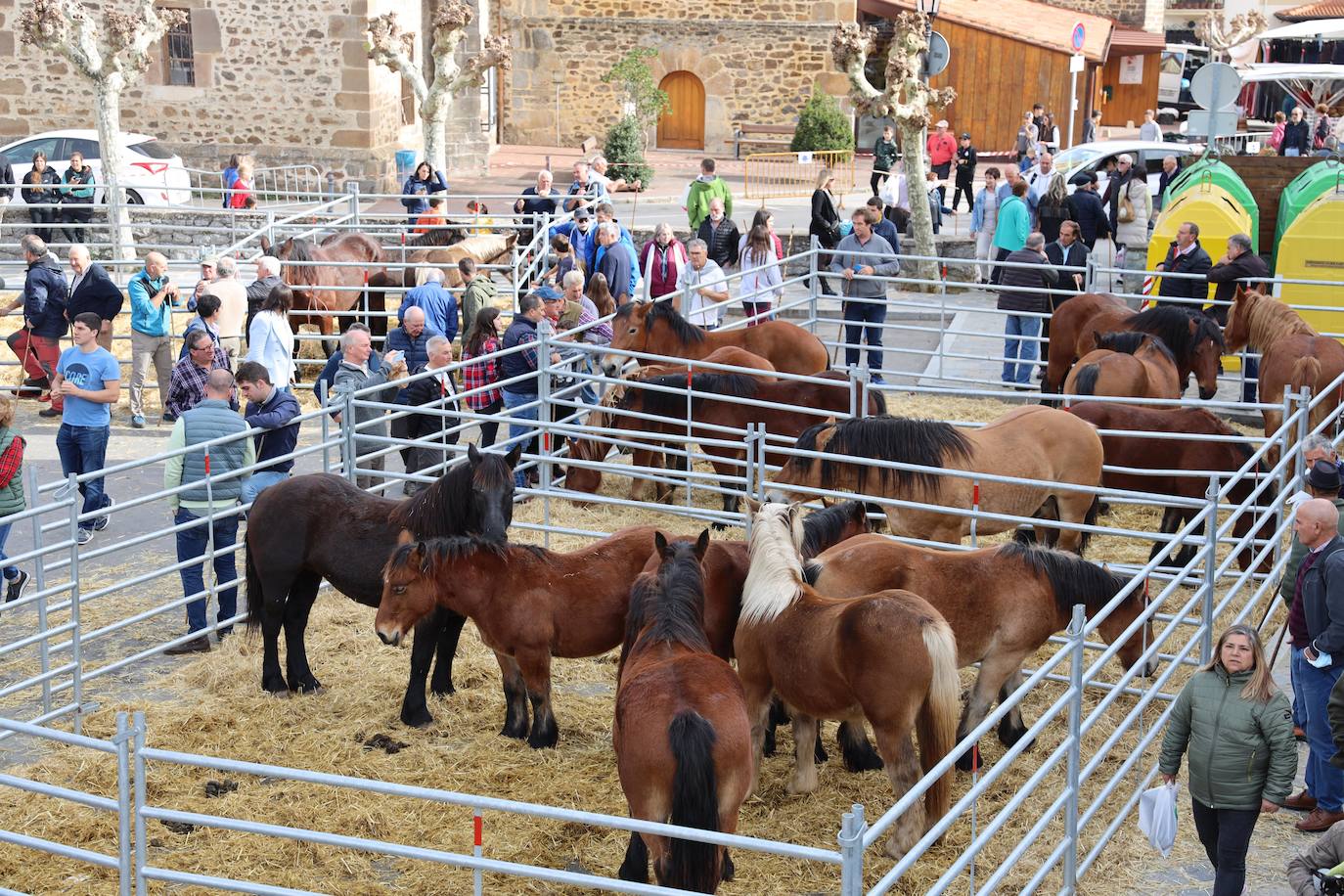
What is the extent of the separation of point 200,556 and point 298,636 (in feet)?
3.63

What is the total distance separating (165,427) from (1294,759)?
10.5m

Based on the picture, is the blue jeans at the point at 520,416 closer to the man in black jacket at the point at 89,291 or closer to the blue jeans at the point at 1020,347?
the man in black jacket at the point at 89,291

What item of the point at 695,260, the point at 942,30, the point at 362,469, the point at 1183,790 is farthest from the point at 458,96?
the point at 1183,790

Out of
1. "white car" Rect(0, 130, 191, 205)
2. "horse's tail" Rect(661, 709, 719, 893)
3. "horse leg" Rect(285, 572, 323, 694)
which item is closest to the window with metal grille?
"white car" Rect(0, 130, 191, 205)

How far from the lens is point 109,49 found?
18938 mm

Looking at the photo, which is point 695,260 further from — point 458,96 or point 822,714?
point 458,96

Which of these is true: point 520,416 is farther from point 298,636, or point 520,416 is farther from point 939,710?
point 939,710

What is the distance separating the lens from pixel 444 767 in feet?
23.4

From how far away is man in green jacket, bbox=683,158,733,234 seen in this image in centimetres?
1676

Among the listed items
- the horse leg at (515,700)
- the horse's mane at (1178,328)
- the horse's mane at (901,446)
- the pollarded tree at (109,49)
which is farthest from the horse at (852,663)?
the pollarded tree at (109,49)

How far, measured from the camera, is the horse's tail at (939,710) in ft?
19.6

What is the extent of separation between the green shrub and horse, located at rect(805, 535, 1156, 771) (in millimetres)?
22405

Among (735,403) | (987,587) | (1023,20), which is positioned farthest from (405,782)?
(1023,20)

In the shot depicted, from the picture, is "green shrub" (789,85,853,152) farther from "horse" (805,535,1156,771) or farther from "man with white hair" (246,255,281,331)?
"horse" (805,535,1156,771)
